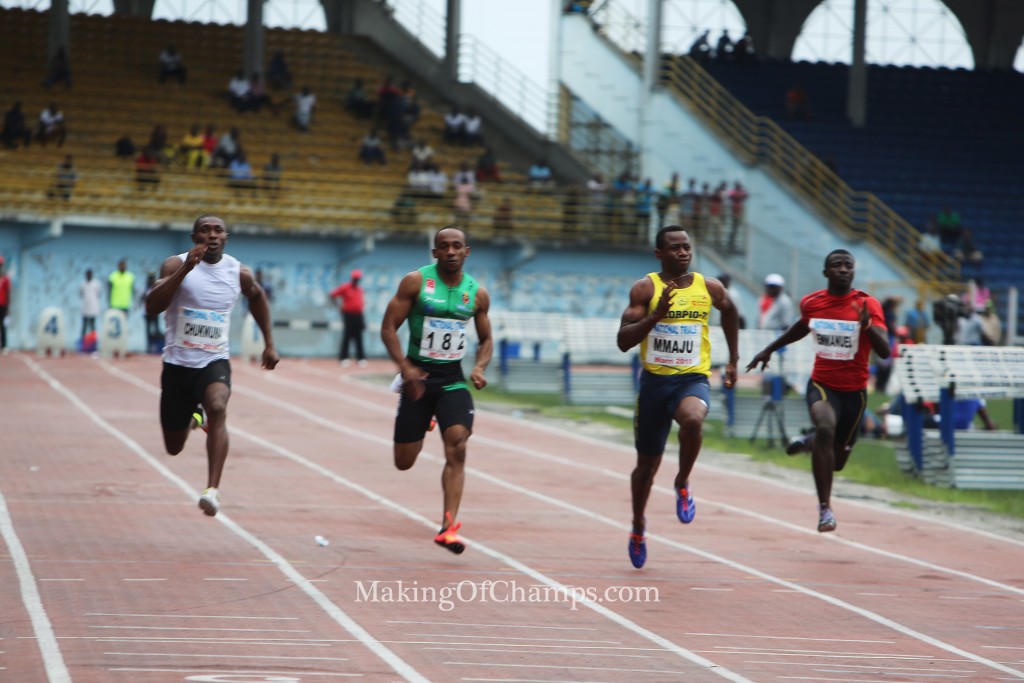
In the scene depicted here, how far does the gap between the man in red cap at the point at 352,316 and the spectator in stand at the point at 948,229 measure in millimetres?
13682

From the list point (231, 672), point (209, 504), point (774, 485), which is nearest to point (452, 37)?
point (774, 485)

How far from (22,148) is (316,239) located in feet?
21.4

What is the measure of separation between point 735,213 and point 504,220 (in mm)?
5236

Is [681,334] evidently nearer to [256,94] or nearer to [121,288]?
[121,288]

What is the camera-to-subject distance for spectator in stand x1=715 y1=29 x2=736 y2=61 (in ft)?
146

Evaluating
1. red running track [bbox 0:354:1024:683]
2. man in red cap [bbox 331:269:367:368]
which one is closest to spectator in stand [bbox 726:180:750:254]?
man in red cap [bbox 331:269:367:368]

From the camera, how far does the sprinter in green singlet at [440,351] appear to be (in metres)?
9.73

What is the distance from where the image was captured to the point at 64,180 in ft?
111

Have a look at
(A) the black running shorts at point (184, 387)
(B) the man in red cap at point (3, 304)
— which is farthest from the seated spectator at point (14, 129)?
(A) the black running shorts at point (184, 387)

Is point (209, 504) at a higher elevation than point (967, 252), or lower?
lower

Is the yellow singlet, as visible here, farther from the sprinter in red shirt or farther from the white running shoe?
the white running shoe

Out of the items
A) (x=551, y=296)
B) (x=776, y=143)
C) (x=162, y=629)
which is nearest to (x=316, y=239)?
(x=551, y=296)

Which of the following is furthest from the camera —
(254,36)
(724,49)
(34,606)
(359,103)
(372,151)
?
(724,49)

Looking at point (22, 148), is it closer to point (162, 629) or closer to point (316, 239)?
point (316, 239)
